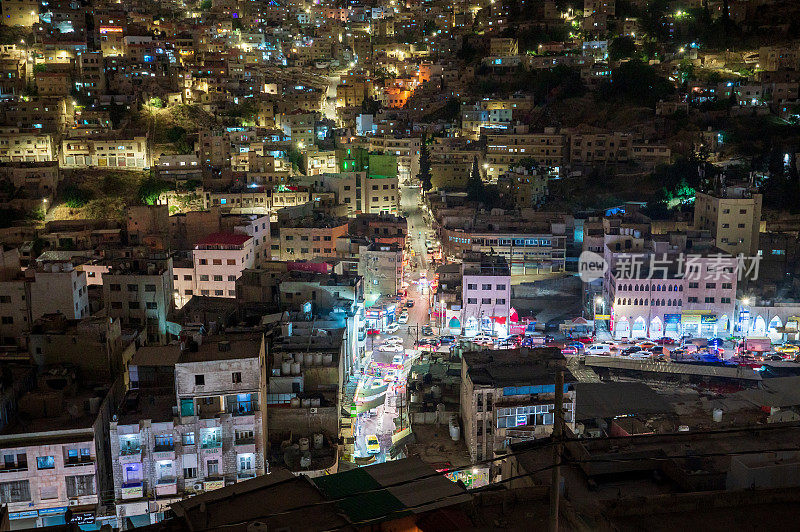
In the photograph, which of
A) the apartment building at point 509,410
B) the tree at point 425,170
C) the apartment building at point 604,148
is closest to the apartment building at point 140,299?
the apartment building at point 509,410

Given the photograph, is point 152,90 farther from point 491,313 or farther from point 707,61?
point 707,61

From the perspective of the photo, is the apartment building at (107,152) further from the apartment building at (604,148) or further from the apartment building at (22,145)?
the apartment building at (604,148)

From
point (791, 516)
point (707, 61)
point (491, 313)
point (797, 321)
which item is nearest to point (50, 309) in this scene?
point (491, 313)

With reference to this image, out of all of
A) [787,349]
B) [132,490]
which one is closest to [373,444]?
[132,490]

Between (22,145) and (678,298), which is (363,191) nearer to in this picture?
(678,298)

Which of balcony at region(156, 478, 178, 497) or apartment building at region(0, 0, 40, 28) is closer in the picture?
balcony at region(156, 478, 178, 497)

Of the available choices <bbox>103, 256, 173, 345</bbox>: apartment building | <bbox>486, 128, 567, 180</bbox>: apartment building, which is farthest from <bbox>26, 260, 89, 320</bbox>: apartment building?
<bbox>486, 128, 567, 180</bbox>: apartment building

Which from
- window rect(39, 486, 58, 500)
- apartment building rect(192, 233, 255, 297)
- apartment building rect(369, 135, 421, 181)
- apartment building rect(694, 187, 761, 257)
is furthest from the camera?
apartment building rect(369, 135, 421, 181)

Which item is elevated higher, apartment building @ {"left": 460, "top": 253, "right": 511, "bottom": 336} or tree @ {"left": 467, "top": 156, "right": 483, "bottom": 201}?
tree @ {"left": 467, "top": 156, "right": 483, "bottom": 201}

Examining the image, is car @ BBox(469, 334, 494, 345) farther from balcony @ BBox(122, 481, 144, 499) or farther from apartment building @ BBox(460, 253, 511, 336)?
balcony @ BBox(122, 481, 144, 499)
